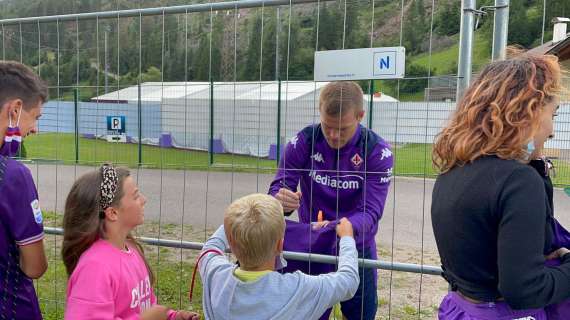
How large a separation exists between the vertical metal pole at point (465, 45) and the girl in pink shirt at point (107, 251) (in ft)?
5.19

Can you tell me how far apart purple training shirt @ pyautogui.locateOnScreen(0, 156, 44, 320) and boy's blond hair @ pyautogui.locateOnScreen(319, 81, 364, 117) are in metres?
1.39

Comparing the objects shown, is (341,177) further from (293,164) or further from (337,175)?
(293,164)

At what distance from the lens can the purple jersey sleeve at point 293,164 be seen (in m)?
2.74

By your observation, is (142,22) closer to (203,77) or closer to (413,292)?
(203,77)

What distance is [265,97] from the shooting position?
274cm

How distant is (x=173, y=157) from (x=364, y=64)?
1.39 metres

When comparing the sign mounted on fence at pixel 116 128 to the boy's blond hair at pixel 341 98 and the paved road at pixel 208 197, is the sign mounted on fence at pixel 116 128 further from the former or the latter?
the boy's blond hair at pixel 341 98

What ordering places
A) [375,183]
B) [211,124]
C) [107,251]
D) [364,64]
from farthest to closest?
[211,124]
[375,183]
[364,64]
[107,251]

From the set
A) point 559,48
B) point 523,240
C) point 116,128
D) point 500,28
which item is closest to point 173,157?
point 116,128

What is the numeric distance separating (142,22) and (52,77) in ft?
2.70

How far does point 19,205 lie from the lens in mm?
1958

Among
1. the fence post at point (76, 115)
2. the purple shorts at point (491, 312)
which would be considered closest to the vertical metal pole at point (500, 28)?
the purple shorts at point (491, 312)

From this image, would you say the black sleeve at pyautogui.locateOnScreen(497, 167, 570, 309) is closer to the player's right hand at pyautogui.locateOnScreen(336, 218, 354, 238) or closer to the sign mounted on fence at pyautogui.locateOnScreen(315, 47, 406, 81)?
the player's right hand at pyautogui.locateOnScreen(336, 218, 354, 238)

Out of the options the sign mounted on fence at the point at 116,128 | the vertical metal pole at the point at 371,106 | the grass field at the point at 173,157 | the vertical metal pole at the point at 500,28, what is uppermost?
the vertical metal pole at the point at 500,28
